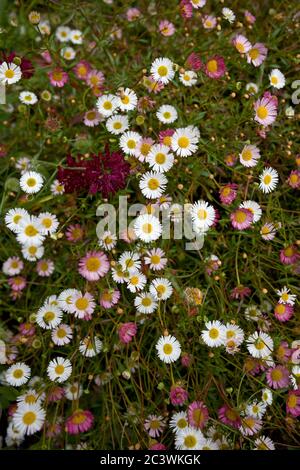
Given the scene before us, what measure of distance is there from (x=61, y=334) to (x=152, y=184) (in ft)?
1.91

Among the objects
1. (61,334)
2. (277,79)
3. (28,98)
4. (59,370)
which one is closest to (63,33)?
(28,98)

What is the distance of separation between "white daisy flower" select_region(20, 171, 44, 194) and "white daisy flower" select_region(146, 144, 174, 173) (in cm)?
38

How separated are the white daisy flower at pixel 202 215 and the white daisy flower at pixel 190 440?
645 millimetres

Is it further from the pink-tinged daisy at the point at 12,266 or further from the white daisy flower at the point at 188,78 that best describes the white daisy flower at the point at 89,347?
the white daisy flower at the point at 188,78

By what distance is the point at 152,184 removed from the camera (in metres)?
1.56

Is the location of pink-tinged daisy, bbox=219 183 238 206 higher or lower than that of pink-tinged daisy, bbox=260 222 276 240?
higher

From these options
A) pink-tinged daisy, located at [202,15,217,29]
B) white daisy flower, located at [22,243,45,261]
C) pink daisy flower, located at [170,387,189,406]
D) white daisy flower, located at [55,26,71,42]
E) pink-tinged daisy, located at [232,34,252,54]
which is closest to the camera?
pink daisy flower, located at [170,387,189,406]

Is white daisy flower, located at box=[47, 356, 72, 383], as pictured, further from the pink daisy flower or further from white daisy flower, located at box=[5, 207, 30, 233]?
white daisy flower, located at box=[5, 207, 30, 233]

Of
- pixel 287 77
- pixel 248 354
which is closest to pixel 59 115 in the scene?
pixel 287 77

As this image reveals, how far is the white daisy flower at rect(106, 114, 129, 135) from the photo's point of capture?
162cm

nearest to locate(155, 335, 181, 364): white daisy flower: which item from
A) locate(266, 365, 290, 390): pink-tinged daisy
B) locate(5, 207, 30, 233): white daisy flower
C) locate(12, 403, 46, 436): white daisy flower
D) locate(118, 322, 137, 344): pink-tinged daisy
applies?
locate(118, 322, 137, 344): pink-tinged daisy

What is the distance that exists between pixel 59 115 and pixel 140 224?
60 cm

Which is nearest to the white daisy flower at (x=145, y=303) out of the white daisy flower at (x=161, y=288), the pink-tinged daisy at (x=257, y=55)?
the white daisy flower at (x=161, y=288)

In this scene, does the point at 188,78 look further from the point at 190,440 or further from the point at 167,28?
the point at 190,440
